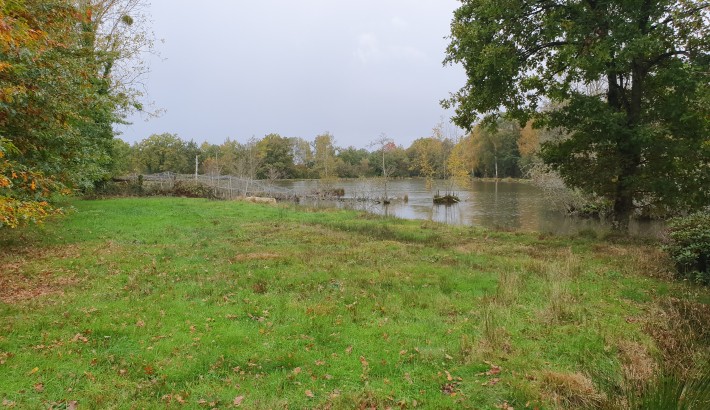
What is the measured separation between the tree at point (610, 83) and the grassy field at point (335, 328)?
315cm

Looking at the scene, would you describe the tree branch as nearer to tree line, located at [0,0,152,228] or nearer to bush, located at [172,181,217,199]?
tree line, located at [0,0,152,228]

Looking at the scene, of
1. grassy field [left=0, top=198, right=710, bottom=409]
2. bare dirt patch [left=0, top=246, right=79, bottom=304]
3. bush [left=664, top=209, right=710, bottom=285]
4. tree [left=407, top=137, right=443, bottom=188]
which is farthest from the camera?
tree [left=407, top=137, right=443, bottom=188]

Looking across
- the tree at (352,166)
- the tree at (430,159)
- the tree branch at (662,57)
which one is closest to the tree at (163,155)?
the tree at (352,166)

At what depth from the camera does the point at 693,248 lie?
8289mm

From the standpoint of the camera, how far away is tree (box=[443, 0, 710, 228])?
1092cm

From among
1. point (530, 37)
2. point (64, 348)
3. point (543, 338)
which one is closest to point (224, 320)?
point (64, 348)

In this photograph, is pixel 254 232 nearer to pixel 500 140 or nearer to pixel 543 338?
pixel 543 338

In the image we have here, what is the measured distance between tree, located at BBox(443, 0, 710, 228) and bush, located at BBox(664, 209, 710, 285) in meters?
2.88

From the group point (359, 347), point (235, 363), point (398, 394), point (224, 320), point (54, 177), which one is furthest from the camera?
point (54, 177)

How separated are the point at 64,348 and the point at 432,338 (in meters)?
4.70

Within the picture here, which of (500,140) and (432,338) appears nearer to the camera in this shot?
(432,338)

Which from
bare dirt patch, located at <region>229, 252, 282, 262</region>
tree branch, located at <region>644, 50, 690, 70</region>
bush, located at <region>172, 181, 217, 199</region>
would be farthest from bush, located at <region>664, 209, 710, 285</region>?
bush, located at <region>172, 181, 217, 199</region>

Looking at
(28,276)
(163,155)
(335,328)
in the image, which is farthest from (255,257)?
(163,155)

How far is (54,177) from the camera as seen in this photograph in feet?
28.7
